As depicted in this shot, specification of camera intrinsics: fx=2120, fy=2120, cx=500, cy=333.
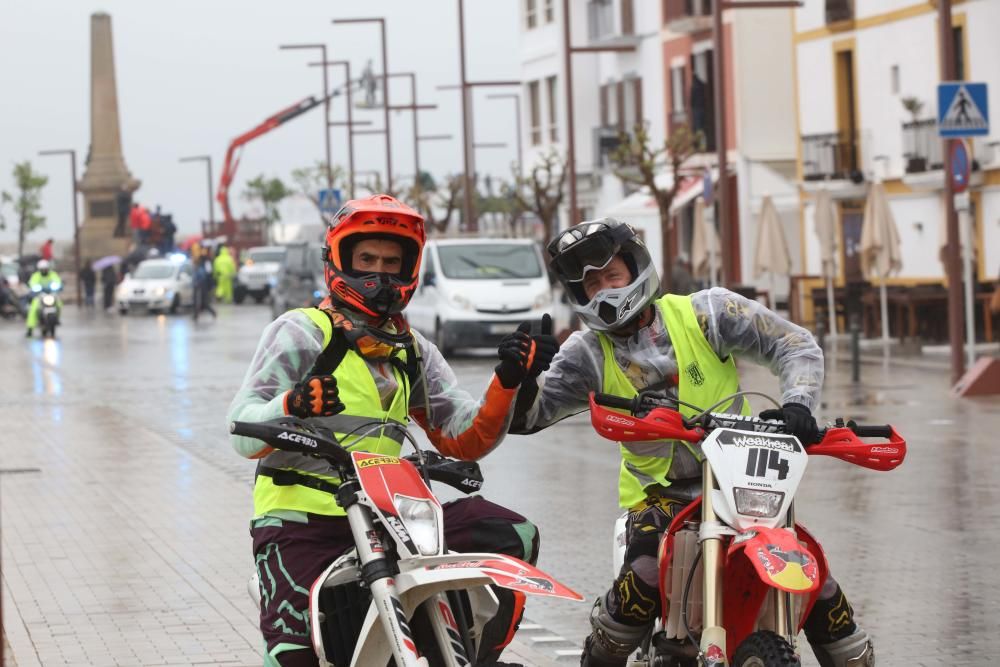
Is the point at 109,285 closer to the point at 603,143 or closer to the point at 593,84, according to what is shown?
the point at 593,84

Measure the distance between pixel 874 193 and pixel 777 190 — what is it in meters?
17.7

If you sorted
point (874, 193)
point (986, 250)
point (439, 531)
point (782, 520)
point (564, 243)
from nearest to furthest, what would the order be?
1. point (439, 531)
2. point (782, 520)
3. point (564, 243)
4. point (874, 193)
5. point (986, 250)

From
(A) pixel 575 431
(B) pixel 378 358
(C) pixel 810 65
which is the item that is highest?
(C) pixel 810 65

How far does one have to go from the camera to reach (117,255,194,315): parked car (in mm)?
58156

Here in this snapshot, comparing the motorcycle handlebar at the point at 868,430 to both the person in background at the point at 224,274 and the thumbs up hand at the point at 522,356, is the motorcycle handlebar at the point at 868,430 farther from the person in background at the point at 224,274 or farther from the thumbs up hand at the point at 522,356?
the person in background at the point at 224,274

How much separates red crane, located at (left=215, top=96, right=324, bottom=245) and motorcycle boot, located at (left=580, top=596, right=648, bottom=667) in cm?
7068

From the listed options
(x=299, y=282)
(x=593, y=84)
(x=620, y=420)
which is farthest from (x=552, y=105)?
(x=620, y=420)

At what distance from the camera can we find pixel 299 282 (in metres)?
45.9

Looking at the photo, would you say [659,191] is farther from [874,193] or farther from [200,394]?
[200,394]

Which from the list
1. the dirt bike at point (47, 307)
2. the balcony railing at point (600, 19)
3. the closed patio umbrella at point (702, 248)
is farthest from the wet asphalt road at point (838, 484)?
the balcony railing at point (600, 19)

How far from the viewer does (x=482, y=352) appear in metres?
33.3

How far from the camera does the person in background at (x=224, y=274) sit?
6862cm

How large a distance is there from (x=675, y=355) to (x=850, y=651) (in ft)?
3.24

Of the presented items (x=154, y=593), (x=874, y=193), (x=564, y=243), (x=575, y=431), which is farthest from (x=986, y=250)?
(x=564, y=243)
